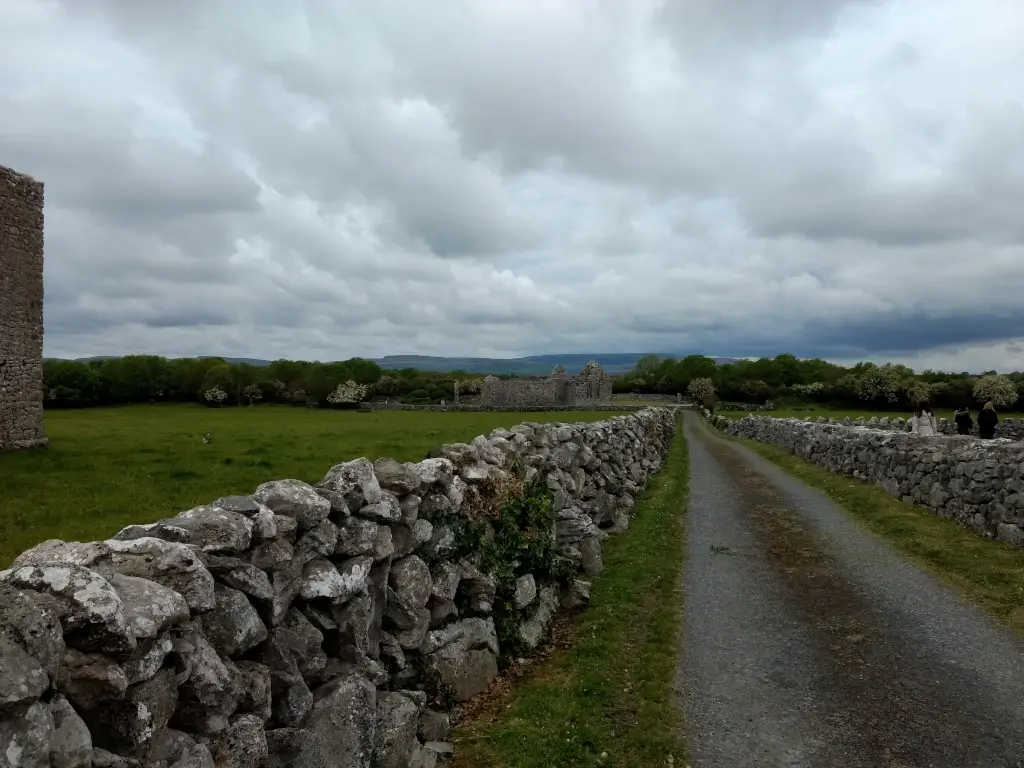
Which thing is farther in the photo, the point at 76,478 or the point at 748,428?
the point at 748,428

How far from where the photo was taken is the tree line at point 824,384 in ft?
227

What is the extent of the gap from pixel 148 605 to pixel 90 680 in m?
0.42

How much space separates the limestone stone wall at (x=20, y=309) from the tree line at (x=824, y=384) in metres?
44.3

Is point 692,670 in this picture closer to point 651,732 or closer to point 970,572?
point 651,732

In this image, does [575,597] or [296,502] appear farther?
[575,597]

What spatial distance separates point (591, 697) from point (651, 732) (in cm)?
90

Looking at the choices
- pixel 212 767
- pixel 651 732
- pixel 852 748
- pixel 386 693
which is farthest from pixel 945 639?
pixel 212 767

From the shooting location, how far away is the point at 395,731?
5855 mm

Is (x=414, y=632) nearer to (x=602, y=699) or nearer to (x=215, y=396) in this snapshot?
(x=602, y=699)

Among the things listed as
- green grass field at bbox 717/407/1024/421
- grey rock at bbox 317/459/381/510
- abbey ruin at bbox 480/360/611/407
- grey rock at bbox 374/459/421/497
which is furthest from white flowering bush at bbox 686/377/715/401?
grey rock at bbox 317/459/381/510

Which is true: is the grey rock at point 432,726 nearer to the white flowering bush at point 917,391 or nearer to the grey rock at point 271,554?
the grey rock at point 271,554

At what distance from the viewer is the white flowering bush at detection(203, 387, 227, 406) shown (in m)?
68.8

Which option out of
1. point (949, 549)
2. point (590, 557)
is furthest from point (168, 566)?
point (949, 549)

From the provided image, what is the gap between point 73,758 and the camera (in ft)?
10.4
